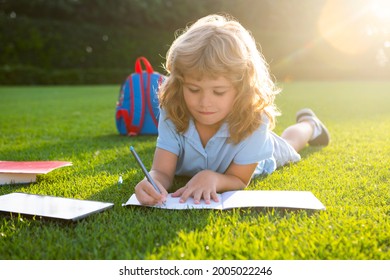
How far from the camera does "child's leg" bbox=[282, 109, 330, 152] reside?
12.0 feet

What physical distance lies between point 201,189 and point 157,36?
21.7m

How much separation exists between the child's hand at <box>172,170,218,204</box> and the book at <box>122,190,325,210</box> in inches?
0.9

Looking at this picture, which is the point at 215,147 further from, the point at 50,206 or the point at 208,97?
the point at 50,206

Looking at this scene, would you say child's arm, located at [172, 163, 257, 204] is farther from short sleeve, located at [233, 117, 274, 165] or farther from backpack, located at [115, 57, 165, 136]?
backpack, located at [115, 57, 165, 136]

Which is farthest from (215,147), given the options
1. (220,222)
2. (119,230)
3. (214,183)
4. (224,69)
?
(119,230)

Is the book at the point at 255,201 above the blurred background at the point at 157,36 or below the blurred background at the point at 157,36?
below

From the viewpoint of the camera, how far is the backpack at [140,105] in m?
4.71

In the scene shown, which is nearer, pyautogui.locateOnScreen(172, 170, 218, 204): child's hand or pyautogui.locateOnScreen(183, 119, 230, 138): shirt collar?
pyautogui.locateOnScreen(172, 170, 218, 204): child's hand

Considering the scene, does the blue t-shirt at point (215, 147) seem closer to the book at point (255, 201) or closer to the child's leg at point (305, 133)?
the book at point (255, 201)

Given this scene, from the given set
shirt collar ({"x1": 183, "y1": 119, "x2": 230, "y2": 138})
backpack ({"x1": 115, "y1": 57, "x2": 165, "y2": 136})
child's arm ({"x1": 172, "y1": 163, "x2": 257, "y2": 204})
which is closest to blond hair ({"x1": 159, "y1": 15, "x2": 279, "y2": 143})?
shirt collar ({"x1": 183, "y1": 119, "x2": 230, "y2": 138})

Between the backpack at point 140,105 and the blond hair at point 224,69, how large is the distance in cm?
208

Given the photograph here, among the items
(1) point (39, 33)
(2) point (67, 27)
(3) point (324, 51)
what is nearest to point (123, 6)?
(2) point (67, 27)

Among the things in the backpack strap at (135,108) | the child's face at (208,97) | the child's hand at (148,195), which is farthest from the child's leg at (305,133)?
the child's hand at (148,195)
